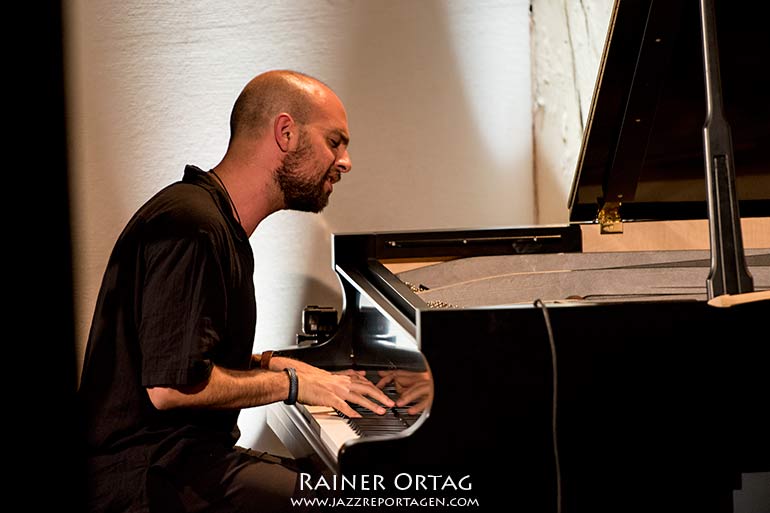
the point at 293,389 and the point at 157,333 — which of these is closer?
the point at 157,333

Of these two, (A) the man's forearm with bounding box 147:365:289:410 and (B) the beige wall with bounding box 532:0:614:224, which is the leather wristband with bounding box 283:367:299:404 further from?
(B) the beige wall with bounding box 532:0:614:224

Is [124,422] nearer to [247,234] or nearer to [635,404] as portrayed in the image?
[247,234]

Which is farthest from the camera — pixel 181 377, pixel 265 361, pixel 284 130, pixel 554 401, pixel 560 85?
pixel 560 85

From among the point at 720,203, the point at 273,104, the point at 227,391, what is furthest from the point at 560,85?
the point at 227,391

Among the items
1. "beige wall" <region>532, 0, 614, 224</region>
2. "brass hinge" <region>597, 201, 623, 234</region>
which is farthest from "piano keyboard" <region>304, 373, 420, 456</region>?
"beige wall" <region>532, 0, 614, 224</region>

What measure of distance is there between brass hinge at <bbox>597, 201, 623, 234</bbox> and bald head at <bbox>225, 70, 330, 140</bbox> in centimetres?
74

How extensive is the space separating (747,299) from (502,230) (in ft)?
2.91

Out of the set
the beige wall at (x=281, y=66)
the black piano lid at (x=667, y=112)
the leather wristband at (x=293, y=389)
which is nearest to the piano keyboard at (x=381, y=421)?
the leather wristband at (x=293, y=389)

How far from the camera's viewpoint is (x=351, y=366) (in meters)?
2.03

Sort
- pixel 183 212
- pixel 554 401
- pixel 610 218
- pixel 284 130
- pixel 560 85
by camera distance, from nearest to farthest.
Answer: pixel 554 401 → pixel 183 212 → pixel 284 130 → pixel 610 218 → pixel 560 85

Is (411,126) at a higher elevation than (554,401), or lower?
higher

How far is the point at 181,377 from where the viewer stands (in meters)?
1.44

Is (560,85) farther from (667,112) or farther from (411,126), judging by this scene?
(667,112)

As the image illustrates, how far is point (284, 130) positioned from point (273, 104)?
6 cm
